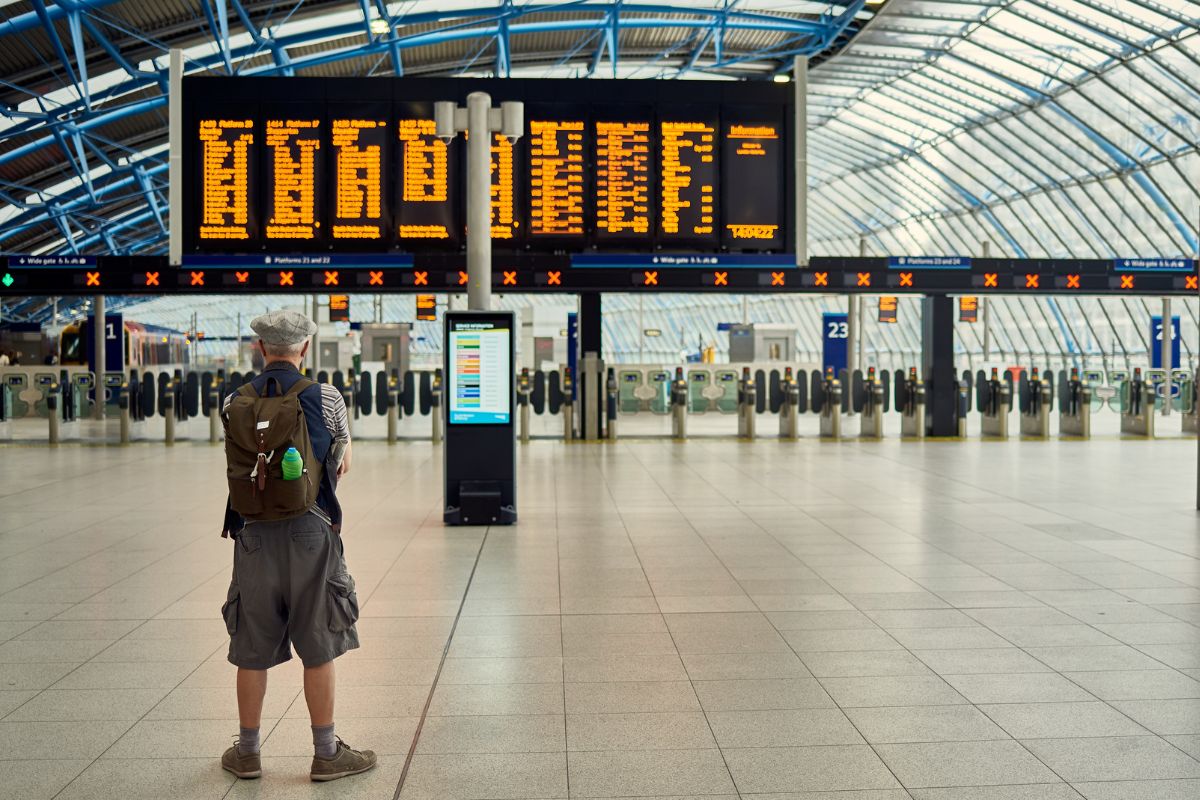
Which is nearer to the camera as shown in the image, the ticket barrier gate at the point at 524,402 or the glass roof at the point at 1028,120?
the ticket barrier gate at the point at 524,402

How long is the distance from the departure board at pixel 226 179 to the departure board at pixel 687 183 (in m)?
5.01

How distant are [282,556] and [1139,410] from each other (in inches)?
811

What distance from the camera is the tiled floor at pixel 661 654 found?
421 cm

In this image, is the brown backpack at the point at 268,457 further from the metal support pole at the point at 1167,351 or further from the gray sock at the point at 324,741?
the metal support pole at the point at 1167,351

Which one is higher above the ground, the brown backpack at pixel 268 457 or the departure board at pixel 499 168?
the departure board at pixel 499 168

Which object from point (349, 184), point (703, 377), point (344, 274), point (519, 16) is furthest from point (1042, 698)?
point (519, 16)

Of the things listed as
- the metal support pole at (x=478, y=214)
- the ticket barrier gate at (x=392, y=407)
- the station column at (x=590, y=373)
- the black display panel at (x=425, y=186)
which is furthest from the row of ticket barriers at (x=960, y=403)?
the metal support pole at (x=478, y=214)

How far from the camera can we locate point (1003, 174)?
37.9 metres

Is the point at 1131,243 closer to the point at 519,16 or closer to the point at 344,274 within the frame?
the point at 519,16

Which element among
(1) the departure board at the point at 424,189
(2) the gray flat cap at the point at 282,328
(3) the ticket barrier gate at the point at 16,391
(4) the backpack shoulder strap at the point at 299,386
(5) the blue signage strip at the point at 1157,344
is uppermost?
(1) the departure board at the point at 424,189

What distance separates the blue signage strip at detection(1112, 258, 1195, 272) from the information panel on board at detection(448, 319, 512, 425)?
12276 millimetres

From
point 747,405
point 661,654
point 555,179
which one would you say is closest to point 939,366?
point 747,405

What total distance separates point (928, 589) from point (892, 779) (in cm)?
346

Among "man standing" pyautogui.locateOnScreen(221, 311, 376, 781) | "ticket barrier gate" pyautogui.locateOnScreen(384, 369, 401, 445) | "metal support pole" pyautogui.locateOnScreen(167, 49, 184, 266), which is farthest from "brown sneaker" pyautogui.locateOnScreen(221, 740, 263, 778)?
"ticket barrier gate" pyautogui.locateOnScreen(384, 369, 401, 445)
